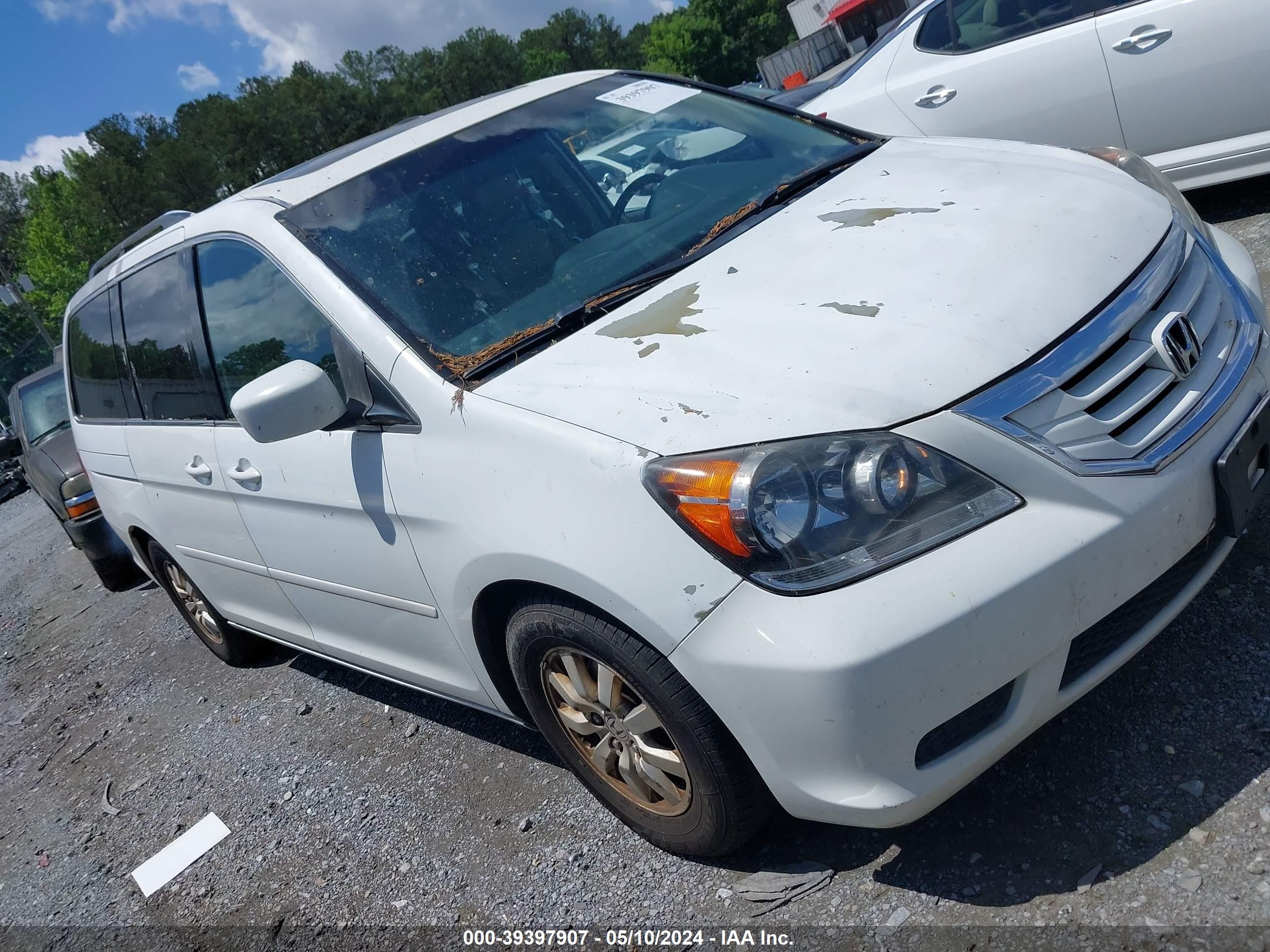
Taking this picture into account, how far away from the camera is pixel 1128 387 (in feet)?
6.78

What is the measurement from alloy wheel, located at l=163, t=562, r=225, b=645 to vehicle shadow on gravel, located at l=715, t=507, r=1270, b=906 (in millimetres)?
2981

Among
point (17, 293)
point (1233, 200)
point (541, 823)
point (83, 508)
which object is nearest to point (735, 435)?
point (541, 823)

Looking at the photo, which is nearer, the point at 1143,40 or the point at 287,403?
the point at 287,403

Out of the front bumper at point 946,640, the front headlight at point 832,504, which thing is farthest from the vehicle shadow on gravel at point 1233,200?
the front headlight at point 832,504

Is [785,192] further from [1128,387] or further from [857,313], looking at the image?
[1128,387]

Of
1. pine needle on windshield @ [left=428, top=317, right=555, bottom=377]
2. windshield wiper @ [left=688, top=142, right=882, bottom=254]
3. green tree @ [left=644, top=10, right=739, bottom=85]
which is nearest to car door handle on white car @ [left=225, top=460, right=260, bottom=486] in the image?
pine needle on windshield @ [left=428, top=317, right=555, bottom=377]

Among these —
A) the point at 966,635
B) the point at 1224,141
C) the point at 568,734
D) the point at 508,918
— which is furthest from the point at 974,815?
the point at 1224,141

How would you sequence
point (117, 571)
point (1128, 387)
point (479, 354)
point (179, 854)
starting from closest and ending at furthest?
point (1128, 387)
point (479, 354)
point (179, 854)
point (117, 571)

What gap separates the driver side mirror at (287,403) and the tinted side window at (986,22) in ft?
14.4

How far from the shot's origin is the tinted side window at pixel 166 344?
3545 millimetres

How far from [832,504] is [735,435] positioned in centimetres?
23

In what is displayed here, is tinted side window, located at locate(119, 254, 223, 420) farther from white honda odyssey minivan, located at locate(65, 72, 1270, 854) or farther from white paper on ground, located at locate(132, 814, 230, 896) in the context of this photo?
white paper on ground, located at locate(132, 814, 230, 896)

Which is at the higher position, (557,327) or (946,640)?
(557,327)

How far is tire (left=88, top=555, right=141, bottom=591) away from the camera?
6.76 metres
